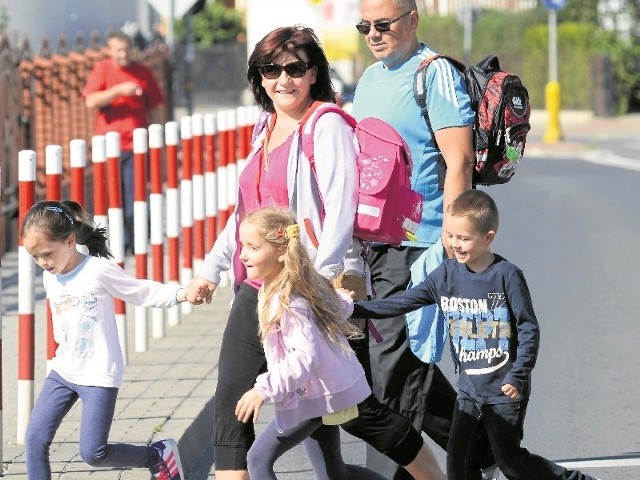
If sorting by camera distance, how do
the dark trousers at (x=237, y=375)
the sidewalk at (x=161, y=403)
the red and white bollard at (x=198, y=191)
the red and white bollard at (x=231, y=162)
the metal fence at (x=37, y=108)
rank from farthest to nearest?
the metal fence at (x=37, y=108) < the red and white bollard at (x=231, y=162) < the red and white bollard at (x=198, y=191) < the sidewalk at (x=161, y=403) < the dark trousers at (x=237, y=375)

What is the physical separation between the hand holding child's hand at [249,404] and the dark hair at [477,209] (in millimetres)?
981

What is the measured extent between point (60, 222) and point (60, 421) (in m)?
0.69

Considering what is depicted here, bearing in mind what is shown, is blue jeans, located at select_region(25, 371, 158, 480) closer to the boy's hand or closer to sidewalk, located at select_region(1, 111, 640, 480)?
sidewalk, located at select_region(1, 111, 640, 480)

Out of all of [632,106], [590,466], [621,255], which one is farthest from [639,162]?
[590,466]

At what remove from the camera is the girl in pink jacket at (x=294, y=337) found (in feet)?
16.9

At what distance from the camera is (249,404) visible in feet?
16.8

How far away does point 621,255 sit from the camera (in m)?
15.1

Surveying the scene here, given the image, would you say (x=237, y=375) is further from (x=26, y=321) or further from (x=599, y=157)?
(x=599, y=157)

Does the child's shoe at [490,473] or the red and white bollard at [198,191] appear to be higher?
the red and white bollard at [198,191]

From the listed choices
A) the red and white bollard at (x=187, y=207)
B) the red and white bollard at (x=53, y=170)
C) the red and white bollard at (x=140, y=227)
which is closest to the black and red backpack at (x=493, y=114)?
the red and white bollard at (x=53, y=170)

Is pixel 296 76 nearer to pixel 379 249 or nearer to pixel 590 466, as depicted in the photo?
pixel 379 249

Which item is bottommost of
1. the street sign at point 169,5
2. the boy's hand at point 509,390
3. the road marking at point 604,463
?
the road marking at point 604,463

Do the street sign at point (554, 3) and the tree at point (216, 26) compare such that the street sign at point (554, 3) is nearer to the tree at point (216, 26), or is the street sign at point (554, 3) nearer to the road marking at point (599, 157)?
the road marking at point (599, 157)

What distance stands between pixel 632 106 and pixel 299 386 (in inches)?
1638
